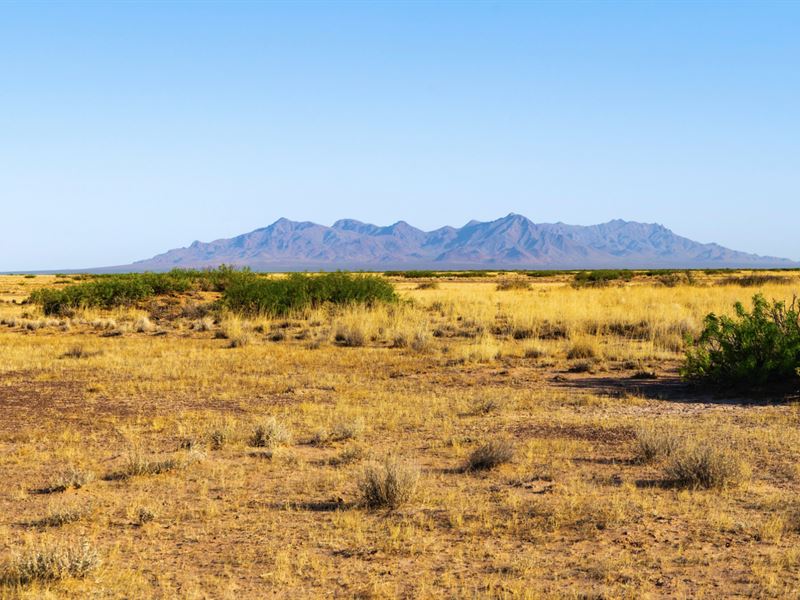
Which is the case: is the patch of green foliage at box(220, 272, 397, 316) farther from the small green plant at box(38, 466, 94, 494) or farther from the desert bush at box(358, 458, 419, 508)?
the desert bush at box(358, 458, 419, 508)

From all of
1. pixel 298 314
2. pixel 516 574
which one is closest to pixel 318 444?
pixel 516 574

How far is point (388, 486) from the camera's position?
7.86m

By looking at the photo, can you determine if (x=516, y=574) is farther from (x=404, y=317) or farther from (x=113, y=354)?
(x=404, y=317)

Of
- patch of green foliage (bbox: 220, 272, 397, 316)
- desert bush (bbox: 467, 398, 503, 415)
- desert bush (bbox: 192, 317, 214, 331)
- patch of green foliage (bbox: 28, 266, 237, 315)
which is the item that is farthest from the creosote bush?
patch of green foliage (bbox: 28, 266, 237, 315)

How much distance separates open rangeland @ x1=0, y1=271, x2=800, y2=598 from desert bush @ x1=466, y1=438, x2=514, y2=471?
26 millimetres

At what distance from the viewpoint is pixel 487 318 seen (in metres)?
27.3

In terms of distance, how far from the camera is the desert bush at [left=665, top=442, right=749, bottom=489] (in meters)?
8.31

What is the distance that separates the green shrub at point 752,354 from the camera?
13789 mm

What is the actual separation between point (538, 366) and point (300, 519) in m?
11.4

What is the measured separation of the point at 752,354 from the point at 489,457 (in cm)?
732

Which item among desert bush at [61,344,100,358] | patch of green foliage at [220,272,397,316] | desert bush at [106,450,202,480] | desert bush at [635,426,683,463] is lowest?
desert bush at [106,450,202,480]

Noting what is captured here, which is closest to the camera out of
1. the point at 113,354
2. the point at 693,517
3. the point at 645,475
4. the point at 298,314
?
the point at 693,517

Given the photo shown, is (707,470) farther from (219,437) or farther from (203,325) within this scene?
(203,325)

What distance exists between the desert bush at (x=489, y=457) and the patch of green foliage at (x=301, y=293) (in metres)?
20.0
